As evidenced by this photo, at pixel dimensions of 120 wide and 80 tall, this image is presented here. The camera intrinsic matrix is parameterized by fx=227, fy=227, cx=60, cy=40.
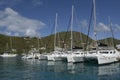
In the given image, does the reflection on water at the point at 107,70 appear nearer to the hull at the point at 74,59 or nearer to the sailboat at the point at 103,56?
the sailboat at the point at 103,56

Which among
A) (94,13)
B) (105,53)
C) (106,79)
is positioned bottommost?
(106,79)

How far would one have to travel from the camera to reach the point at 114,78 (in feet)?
114

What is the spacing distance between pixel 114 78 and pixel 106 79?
5.73 feet

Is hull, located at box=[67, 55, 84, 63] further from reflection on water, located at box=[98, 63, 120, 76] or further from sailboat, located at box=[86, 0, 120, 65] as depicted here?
reflection on water, located at box=[98, 63, 120, 76]

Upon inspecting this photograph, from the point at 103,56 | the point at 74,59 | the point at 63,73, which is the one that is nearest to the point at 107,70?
the point at 63,73

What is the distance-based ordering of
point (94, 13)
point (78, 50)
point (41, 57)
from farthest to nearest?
point (41, 57)
point (78, 50)
point (94, 13)

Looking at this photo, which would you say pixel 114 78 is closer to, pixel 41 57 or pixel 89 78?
pixel 89 78

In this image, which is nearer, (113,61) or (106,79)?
(106,79)

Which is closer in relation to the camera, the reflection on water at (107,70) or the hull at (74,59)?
the reflection on water at (107,70)

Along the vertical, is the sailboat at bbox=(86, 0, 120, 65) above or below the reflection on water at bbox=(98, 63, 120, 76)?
above

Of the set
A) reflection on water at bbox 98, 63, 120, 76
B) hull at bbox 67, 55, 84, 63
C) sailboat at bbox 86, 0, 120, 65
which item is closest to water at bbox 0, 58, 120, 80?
reflection on water at bbox 98, 63, 120, 76

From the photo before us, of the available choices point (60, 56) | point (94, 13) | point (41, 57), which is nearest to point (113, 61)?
point (94, 13)

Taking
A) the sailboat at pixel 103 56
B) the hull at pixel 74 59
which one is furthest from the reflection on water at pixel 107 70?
the hull at pixel 74 59

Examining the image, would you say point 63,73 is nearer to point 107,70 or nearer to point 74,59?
point 107,70
